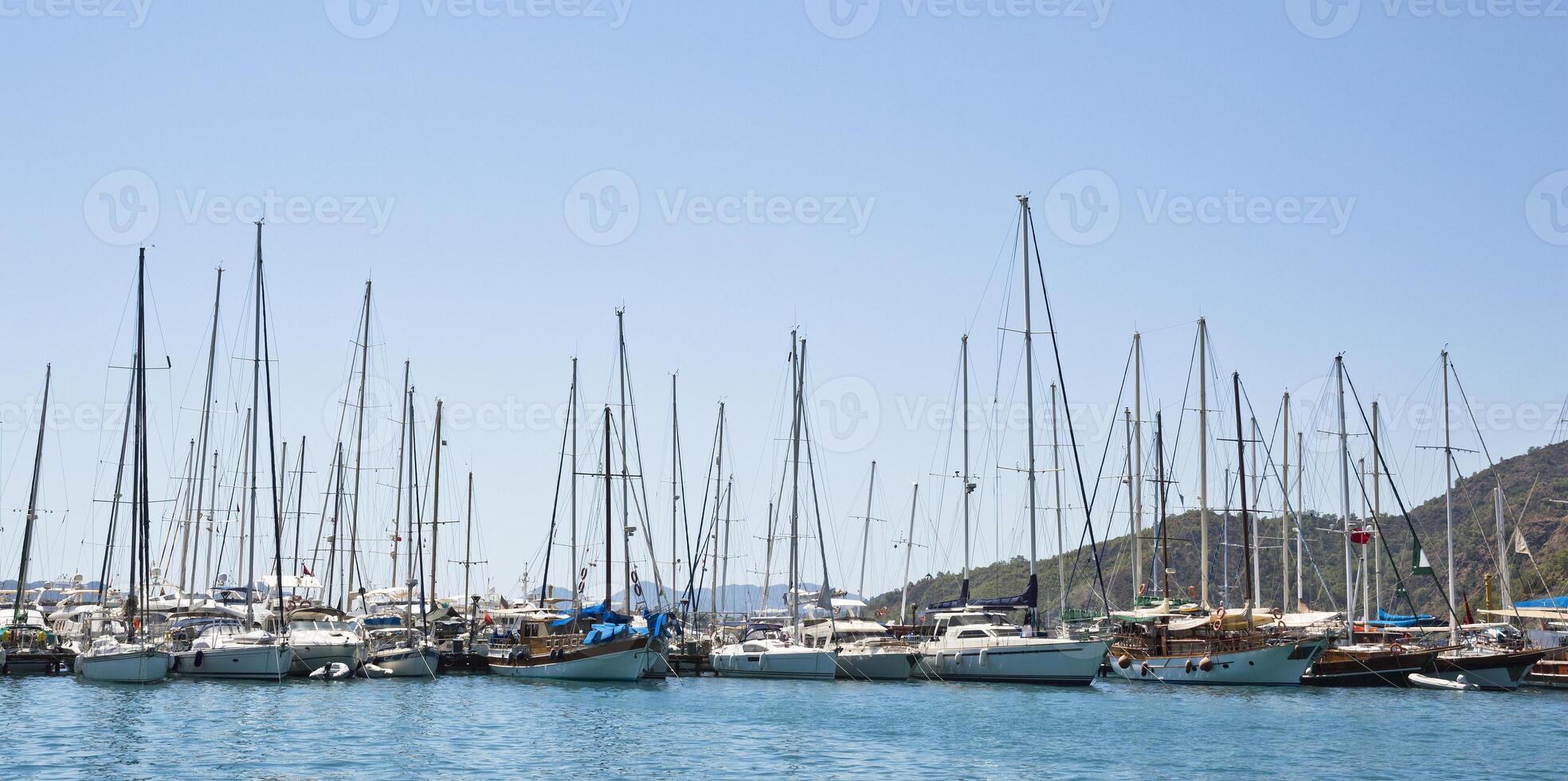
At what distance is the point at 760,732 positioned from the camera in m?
40.0

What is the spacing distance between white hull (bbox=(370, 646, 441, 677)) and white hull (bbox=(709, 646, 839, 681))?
13104 mm

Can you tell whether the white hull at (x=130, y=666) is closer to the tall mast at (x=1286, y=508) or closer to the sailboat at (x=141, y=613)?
the sailboat at (x=141, y=613)

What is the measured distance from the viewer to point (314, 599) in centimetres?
7525

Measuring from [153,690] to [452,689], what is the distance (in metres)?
10.5

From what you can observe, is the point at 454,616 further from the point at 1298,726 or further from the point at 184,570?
the point at 1298,726

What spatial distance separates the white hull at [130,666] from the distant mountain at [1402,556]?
249ft

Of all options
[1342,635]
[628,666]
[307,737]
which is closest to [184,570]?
[628,666]

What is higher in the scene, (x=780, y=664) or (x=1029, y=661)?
(x=1029, y=661)

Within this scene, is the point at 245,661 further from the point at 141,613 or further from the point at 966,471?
the point at 966,471

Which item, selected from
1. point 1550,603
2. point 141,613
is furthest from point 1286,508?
point 141,613

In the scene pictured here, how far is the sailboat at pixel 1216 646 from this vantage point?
189 feet

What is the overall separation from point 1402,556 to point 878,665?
10782cm

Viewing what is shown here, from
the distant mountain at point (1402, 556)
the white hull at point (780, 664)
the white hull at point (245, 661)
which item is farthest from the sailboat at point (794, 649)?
the distant mountain at point (1402, 556)

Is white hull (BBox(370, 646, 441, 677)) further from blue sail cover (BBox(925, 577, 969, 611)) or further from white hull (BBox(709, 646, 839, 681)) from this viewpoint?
blue sail cover (BBox(925, 577, 969, 611))
